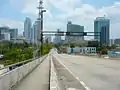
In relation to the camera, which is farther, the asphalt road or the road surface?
the asphalt road

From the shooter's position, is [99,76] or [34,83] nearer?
[34,83]

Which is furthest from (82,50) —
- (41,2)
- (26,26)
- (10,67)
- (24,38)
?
(10,67)

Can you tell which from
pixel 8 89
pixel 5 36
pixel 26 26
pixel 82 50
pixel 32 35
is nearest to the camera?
pixel 8 89

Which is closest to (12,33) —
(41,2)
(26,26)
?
(26,26)

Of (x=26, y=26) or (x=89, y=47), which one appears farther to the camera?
(x=89, y=47)

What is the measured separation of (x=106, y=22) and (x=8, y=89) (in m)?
177

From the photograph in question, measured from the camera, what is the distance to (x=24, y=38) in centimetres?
10825

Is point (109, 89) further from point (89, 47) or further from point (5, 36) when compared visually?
point (89, 47)

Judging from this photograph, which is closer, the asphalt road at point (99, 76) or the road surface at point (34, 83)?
the road surface at point (34, 83)

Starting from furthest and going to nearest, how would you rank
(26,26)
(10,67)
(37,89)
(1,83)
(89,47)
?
(89,47), (26,26), (10,67), (37,89), (1,83)

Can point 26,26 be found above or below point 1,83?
above

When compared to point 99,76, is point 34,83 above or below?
above

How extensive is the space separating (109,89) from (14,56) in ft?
186

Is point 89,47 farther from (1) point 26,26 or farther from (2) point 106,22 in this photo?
(1) point 26,26
